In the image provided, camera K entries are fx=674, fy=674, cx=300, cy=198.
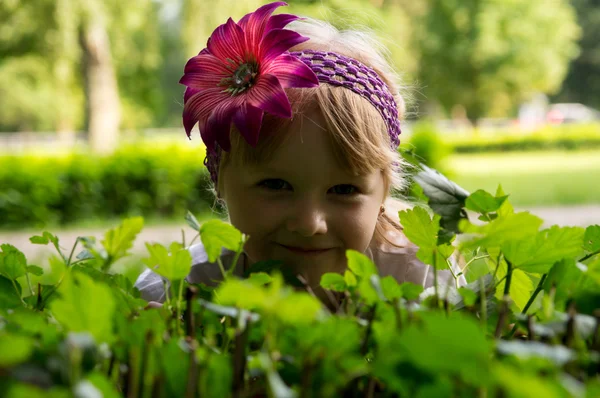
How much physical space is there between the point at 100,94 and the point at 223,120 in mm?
14777

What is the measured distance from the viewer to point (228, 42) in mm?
1296

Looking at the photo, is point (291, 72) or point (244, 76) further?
point (244, 76)

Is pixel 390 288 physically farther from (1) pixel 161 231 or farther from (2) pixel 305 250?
(1) pixel 161 231

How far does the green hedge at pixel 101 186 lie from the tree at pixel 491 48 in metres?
23.0

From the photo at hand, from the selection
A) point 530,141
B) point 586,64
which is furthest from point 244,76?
point 586,64

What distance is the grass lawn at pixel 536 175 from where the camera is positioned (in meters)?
12.3

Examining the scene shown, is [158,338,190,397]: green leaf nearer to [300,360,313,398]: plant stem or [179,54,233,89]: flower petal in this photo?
[300,360,313,398]: plant stem

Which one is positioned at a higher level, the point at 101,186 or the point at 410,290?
the point at 410,290

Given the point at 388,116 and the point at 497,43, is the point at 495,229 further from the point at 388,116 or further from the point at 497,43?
the point at 497,43

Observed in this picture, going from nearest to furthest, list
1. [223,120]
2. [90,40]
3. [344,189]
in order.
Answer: [223,120], [344,189], [90,40]

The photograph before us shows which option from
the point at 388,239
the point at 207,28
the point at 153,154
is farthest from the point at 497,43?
the point at 388,239

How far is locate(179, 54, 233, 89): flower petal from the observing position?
4.36ft

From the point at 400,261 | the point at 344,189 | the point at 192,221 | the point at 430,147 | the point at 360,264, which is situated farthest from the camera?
the point at 430,147

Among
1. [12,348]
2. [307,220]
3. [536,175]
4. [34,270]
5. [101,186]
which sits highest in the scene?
[12,348]
